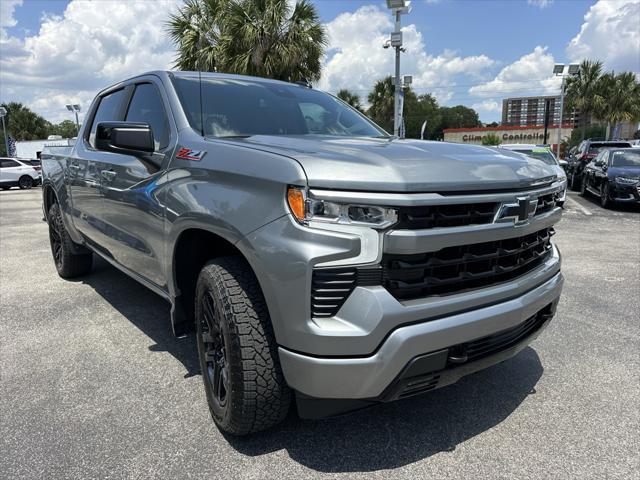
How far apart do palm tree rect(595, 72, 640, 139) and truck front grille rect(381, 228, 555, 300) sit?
4344cm

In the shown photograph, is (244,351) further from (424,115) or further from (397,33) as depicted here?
(424,115)

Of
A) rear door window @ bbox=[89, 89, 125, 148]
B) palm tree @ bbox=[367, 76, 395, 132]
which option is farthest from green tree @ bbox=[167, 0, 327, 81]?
palm tree @ bbox=[367, 76, 395, 132]

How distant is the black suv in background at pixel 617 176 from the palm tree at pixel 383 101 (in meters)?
22.3

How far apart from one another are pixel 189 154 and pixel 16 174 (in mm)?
24988

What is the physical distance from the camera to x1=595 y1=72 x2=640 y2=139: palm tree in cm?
3903

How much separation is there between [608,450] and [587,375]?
86 centimetres

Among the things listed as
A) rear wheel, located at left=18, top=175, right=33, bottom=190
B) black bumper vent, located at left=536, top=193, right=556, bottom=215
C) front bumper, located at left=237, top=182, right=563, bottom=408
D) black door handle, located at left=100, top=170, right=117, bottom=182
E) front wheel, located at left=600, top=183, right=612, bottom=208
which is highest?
black door handle, located at left=100, top=170, right=117, bottom=182

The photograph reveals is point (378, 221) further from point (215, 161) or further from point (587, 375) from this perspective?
point (587, 375)

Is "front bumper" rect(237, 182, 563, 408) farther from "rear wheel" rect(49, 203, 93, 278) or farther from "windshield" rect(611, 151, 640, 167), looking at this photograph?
"windshield" rect(611, 151, 640, 167)

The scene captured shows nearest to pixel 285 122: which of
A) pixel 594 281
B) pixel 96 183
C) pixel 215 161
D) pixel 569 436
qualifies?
pixel 215 161

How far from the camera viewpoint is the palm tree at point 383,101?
34875mm

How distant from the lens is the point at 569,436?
247 cm

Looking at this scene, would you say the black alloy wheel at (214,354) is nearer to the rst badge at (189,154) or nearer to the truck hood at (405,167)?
the rst badge at (189,154)

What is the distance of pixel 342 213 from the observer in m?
1.92
